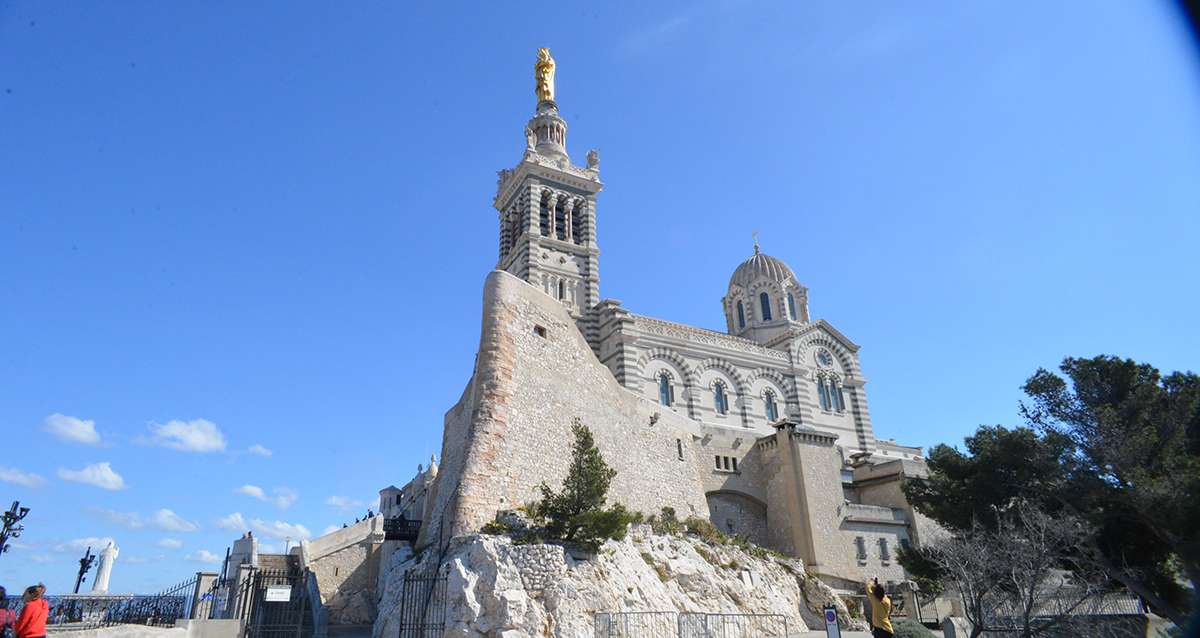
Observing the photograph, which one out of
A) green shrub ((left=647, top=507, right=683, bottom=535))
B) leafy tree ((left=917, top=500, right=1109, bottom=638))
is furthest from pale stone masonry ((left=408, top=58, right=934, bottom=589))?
leafy tree ((left=917, top=500, right=1109, bottom=638))

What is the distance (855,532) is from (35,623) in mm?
26848

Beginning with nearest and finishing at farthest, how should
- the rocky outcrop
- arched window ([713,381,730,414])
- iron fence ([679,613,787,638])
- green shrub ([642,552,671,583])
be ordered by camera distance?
the rocky outcrop → iron fence ([679,613,787,638]) → green shrub ([642,552,671,583]) → arched window ([713,381,730,414])

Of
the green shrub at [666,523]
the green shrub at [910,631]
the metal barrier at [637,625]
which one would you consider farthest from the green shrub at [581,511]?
the green shrub at [910,631]

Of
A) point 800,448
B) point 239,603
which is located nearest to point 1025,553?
point 800,448

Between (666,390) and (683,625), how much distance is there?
57.4 feet

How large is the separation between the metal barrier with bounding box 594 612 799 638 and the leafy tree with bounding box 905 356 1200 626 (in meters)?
7.22

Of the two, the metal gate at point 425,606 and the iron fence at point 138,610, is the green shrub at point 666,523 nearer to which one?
the metal gate at point 425,606

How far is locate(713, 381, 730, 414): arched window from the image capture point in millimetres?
36719

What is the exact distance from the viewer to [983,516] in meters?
23.6

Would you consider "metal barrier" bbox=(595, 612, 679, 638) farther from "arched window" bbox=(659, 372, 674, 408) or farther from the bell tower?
the bell tower

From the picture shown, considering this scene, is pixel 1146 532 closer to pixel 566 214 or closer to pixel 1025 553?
pixel 1025 553

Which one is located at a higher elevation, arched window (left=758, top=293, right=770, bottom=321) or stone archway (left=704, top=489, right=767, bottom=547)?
arched window (left=758, top=293, right=770, bottom=321)

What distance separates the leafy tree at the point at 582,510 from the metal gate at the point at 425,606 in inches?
127

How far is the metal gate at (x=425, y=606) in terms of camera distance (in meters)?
15.5
